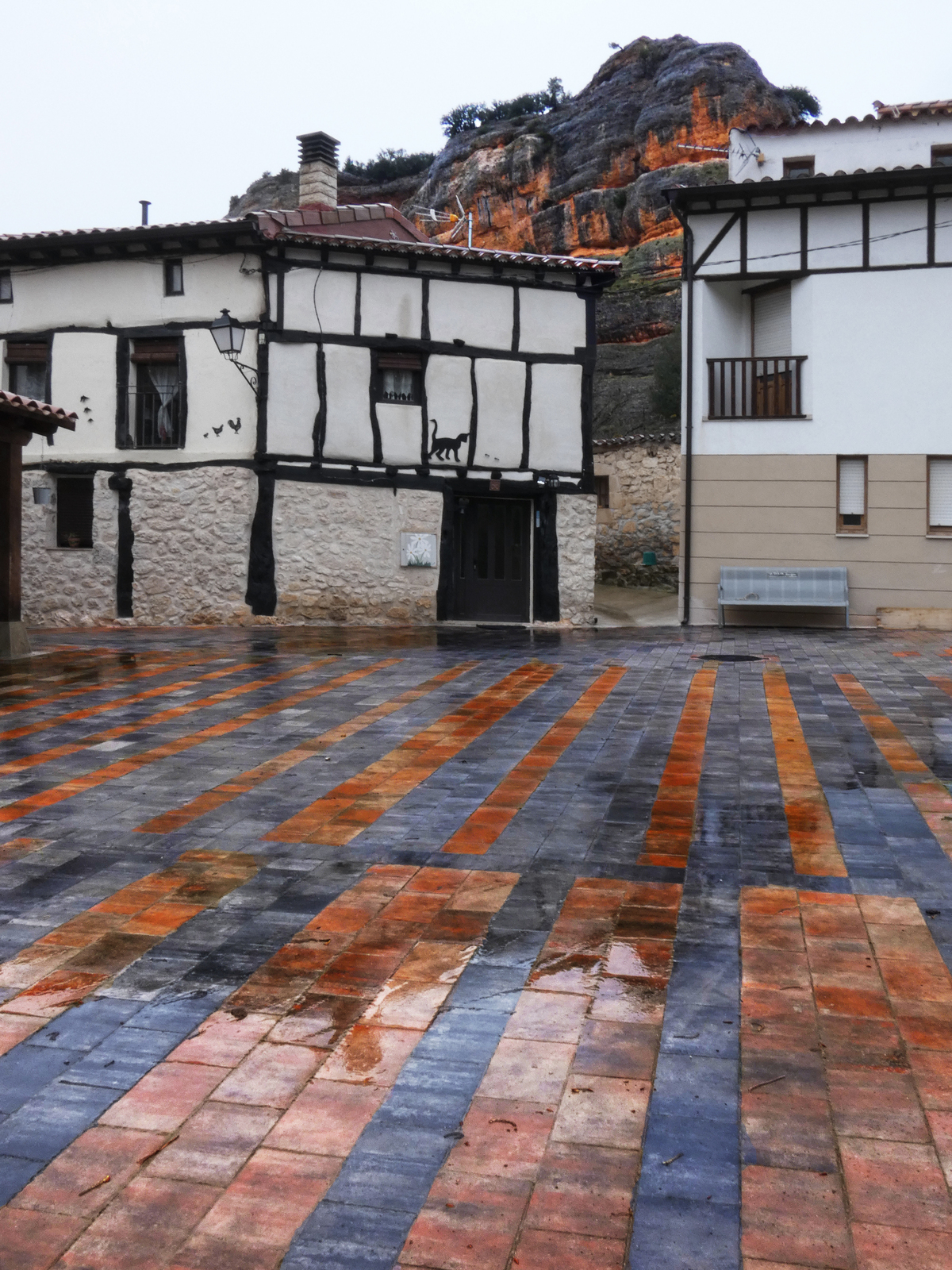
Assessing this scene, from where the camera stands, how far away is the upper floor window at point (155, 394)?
16266mm

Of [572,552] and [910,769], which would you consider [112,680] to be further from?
[572,552]

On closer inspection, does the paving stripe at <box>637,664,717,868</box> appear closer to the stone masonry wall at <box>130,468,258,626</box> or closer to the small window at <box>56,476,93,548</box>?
the stone masonry wall at <box>130,468,258,626</box>

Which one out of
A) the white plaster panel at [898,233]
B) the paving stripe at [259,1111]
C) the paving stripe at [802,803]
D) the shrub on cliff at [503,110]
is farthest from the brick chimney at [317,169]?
the shrub on cliff at [503,110]

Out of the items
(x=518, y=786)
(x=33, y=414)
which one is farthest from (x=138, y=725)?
(x=33, y=414)

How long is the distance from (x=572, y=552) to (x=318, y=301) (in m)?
5.13

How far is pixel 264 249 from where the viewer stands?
15.7m

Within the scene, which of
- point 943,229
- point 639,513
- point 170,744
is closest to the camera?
point 170,744

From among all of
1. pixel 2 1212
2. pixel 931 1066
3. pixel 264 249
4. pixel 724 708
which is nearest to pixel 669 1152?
pixel 931 1066

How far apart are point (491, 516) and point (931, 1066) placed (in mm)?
14314

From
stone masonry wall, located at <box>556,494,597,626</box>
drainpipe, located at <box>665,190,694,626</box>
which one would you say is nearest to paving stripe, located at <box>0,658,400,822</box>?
stone masonry wall, located at <box>556,494,597,626</box>

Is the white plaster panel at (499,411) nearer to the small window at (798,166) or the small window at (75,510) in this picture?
the small window at (75,510)

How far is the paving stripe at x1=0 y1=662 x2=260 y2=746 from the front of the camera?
271 inches

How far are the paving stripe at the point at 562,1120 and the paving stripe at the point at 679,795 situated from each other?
34.0 inches

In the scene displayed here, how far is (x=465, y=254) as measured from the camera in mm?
15742
